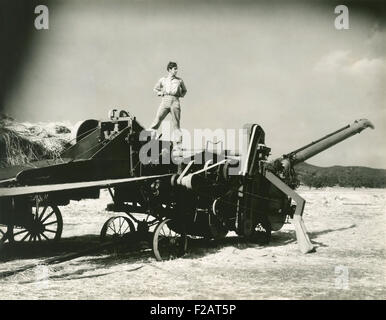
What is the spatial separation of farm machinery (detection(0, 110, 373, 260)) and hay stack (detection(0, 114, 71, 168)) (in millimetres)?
373

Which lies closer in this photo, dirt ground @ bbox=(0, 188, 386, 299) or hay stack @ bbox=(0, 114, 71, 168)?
dirt ground @ bbox=(0, 188, 386, 299)

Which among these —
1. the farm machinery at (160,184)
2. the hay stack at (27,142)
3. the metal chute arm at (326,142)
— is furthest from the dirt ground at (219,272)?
the metal chute arm at (326,142)

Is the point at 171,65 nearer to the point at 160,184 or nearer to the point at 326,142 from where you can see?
the point at 160,184

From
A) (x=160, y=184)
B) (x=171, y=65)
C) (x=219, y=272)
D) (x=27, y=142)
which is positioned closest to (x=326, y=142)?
(x=171, y=65)

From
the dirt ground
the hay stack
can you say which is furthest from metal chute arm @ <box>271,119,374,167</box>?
the hay stack

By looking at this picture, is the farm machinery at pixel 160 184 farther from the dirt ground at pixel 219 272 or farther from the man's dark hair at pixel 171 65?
the man's dark hair at pixel 171 65

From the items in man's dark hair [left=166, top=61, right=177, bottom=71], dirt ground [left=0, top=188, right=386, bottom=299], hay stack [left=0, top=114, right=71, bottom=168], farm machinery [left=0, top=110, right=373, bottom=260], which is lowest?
dirt ground [left=0, top=188, right=386, bottom=299]

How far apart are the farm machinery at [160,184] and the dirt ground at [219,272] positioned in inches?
22.0

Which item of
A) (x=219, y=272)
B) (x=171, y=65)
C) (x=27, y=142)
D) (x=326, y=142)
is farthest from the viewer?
(x=326, y=142)

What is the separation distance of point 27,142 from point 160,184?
297 cm

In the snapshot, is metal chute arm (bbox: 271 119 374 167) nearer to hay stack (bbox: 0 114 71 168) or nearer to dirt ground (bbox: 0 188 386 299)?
dirt ground (bbox: 0 188 386 299)

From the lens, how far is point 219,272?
9.27m

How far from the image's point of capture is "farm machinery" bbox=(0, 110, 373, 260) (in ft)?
31.5
